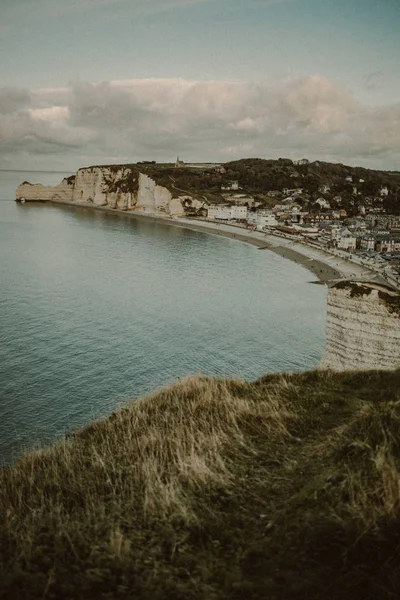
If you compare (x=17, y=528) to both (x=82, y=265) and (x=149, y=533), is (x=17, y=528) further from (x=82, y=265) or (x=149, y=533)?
(x=82, y=265)

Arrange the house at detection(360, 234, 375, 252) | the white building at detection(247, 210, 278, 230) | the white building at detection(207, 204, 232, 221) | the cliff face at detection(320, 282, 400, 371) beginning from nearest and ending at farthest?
1. the cliff face at detection(320, 282, 400, 371)
2. the house at detection(360, 234, 375, 252)
3. the white building at detection(247, 210, 278, 230)
4. the white building at detection(207, 204, 232, 221)

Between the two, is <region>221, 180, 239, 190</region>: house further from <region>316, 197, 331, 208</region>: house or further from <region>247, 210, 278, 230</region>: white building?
<region>247, 210, 278, 230</region>: white building

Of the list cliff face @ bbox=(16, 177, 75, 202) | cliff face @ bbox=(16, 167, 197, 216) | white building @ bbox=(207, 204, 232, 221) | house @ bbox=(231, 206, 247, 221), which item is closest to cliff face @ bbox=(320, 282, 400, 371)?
house @ bbox=(231, 206, 247, 221)

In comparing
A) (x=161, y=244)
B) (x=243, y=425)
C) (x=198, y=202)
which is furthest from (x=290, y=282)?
(x=198, y=202)

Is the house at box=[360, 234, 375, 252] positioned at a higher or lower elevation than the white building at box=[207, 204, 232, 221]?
lower

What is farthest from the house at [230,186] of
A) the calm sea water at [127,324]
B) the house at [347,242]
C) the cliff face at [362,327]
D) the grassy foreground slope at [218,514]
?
the grassy foreground slope at [218,514]

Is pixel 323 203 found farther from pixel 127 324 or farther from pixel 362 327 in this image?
pixel 362 327
